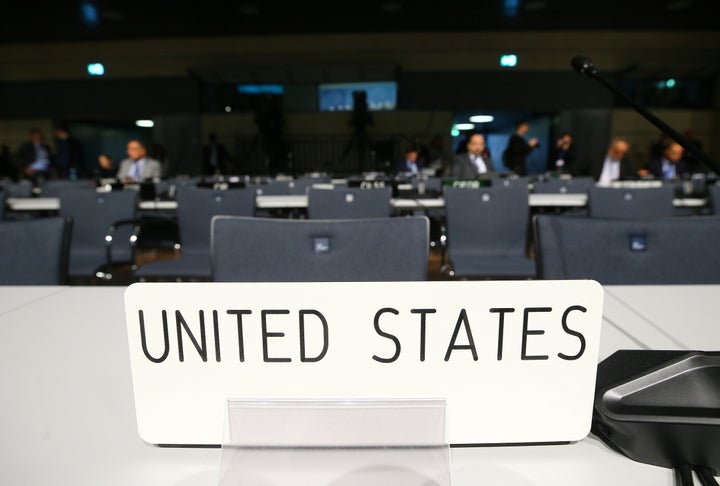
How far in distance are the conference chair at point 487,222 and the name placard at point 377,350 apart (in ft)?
6.55

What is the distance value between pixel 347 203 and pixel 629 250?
140 cm

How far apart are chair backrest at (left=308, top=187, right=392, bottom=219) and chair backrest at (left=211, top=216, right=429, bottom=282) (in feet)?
3.73

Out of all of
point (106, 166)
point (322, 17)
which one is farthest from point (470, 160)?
point (106, 166)

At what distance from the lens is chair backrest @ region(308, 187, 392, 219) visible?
2303mm

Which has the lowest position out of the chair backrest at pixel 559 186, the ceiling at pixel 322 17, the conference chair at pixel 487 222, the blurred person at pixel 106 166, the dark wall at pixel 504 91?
the conference chair at pixel 487 222

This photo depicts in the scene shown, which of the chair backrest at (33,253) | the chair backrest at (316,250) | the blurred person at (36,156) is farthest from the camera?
the blurred person at (36,156)

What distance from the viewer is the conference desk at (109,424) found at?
332mm

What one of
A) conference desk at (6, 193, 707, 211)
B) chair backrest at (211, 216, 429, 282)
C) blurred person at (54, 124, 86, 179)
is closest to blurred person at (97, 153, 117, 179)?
blurred person at (54, 124, 86, 179)

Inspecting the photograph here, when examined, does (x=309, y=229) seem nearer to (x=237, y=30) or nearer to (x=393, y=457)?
(x=393, y=457)

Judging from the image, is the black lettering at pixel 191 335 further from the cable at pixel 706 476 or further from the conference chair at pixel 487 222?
the conference chair at pixel 487 222

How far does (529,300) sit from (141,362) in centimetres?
35

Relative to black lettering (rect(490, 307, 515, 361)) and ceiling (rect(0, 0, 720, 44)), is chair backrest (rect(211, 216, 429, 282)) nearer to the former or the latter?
black lettering (rect(490, 307, 515, 361))

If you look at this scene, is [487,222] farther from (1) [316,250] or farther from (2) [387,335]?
(2) [387,335]

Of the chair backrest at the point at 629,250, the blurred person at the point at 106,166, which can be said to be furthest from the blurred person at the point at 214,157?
the chair backrest at the point at 629,250
